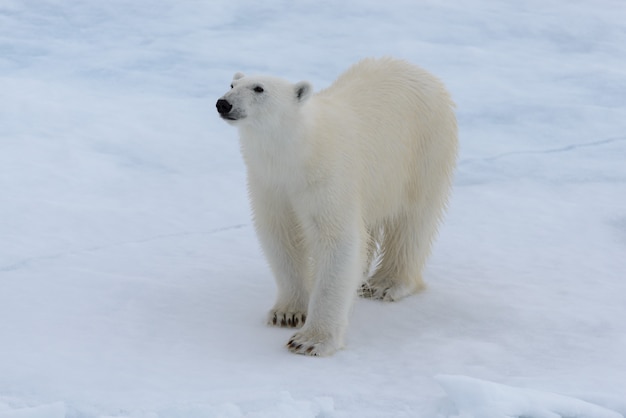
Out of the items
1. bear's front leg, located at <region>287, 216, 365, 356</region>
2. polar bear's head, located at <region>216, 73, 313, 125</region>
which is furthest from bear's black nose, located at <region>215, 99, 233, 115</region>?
bear's front leg, located at <region>287, 216, 365, 356</region>

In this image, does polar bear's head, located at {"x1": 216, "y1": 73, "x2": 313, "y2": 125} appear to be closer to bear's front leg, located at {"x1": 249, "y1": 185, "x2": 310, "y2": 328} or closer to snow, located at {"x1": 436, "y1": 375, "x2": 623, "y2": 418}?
bear's front leg, located at {"x1": 249, "y1": 185, "x2": 310, "y2": 328}

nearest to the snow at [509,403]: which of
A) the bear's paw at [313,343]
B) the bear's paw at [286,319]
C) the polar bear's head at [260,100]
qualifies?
the bear's paw at [313,343]

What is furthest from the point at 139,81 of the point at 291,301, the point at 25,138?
the point at 291,301

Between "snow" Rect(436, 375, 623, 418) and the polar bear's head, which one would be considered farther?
the polar bear's head

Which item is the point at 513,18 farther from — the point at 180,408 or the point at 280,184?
the point at 180,408

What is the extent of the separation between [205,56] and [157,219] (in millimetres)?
3344

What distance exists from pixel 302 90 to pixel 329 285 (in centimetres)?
66

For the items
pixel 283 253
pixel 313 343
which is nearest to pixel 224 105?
pixel 283 253

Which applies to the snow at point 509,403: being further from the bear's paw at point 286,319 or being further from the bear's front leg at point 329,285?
the bear's paw at point 286,319

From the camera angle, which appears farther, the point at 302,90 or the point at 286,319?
the point at 286,319

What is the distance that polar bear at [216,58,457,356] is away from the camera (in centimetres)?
361

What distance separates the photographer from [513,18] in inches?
359

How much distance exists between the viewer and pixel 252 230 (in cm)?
498

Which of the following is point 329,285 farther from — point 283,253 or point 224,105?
point 224,105
